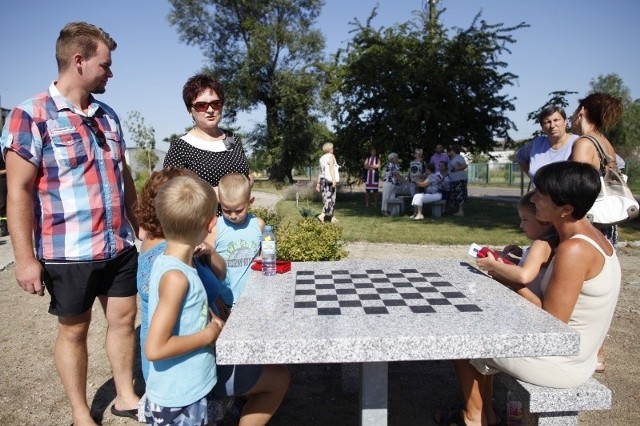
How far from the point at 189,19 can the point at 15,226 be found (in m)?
29.9

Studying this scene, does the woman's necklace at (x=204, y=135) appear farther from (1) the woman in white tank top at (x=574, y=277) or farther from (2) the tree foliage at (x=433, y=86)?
(2) the tree foliage at (x=433, y=86)

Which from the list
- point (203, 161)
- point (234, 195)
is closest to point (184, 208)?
point (234, 195)

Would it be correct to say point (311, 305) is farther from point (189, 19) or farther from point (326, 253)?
point (189, 19)

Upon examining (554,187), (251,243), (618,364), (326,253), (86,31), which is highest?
(86,31)

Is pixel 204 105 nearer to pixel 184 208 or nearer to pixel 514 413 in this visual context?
pixel 184 208

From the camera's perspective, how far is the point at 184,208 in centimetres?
193

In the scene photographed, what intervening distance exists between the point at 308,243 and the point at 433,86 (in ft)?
39.8

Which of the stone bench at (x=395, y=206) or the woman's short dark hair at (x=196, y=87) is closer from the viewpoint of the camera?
the woman's short dark hair at (x=196, y=87)

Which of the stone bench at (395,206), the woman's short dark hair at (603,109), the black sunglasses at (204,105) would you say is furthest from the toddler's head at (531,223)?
the stone bench at (395,206)

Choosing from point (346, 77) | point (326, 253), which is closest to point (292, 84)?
point (346, 77)

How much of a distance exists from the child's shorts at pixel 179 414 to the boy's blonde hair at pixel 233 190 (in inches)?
48.7

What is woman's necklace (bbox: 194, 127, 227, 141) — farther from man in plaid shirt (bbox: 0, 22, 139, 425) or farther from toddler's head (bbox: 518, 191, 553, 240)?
toddler's head (bbox: 518, 191, 553, 240)

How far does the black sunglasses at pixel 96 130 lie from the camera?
2.68 meters

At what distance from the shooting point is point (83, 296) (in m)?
2.63
